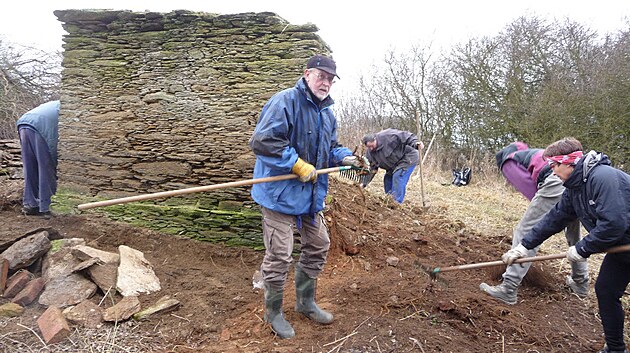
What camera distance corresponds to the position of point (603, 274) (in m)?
3.16

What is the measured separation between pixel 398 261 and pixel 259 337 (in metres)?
2.05

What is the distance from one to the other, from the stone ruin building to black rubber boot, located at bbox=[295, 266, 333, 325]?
4.63ft

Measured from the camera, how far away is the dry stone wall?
4723mm

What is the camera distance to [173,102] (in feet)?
16.2

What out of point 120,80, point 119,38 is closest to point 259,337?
point 120,80

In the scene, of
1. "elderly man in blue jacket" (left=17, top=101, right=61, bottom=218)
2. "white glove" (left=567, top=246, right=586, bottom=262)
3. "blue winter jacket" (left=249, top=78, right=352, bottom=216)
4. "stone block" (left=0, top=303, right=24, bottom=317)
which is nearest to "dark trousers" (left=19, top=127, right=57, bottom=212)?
"elderly man in blue jacket" (left=17, top=101, right=61, bottom=218)

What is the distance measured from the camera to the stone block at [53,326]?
316 cm

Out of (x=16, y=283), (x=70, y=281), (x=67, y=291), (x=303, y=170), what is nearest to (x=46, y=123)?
(x=16, y=283)

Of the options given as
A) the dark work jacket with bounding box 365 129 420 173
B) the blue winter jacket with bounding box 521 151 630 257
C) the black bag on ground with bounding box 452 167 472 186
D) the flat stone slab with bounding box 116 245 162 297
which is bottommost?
the black bag on ground with bounding box 452 167 472 186

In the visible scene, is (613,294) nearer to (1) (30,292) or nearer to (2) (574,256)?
(2) (574,256)

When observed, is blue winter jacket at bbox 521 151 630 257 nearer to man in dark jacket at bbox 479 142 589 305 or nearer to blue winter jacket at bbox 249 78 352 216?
man in dark jacket at bbox 479 142 589 305

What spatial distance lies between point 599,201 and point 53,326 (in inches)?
158

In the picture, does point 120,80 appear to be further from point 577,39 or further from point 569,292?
point 577,39

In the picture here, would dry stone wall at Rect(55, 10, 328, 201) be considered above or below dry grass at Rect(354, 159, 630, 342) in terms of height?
above
